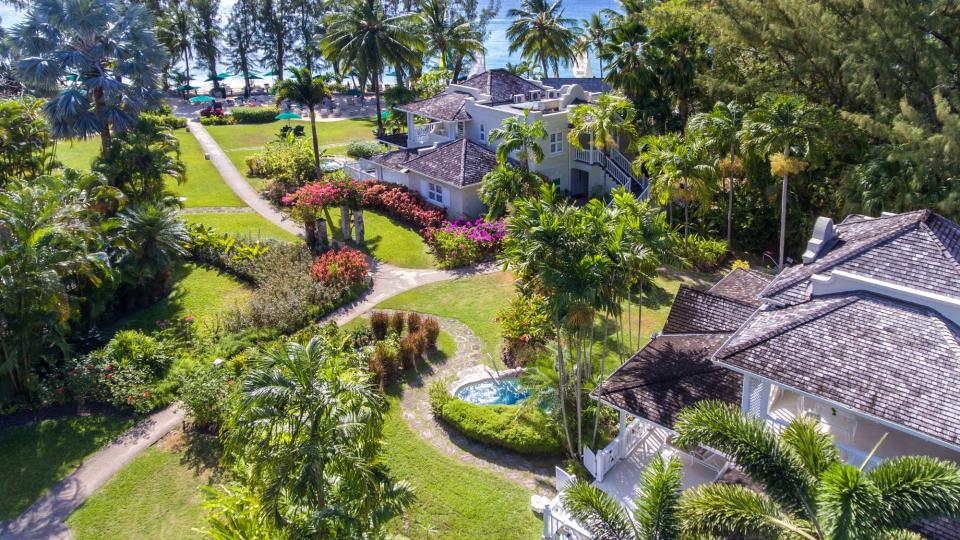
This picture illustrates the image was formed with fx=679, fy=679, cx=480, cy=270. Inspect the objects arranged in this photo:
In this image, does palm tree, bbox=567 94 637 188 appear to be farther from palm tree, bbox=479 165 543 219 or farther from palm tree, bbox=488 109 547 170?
palm tree, bbox=479 165 543 219

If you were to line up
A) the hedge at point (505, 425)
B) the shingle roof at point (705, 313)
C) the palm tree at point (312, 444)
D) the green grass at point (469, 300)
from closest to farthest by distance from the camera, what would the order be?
the palm tree at point (312, 444)
the shingle roof at point (705, 313)
the hedge at point (505, 425)
the green grass at point (469, 300)

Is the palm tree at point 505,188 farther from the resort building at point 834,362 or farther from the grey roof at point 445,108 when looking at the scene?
the resort building at point 834,362

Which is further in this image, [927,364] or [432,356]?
[432,356]

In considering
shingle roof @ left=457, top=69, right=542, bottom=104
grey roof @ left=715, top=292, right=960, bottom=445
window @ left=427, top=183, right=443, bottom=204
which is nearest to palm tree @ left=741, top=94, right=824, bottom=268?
grey roof @ left=715, top=292, right=960, bottom=445

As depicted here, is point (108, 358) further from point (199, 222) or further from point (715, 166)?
point (715, 166)

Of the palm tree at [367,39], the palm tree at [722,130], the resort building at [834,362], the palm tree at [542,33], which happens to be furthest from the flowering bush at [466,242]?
the palm tree at [542,33]

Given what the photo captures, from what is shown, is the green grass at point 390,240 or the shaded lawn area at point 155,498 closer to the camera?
the shaded lawn area at point 155,498

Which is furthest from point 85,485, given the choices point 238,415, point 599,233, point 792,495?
point 792,495

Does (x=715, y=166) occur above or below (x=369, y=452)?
above
